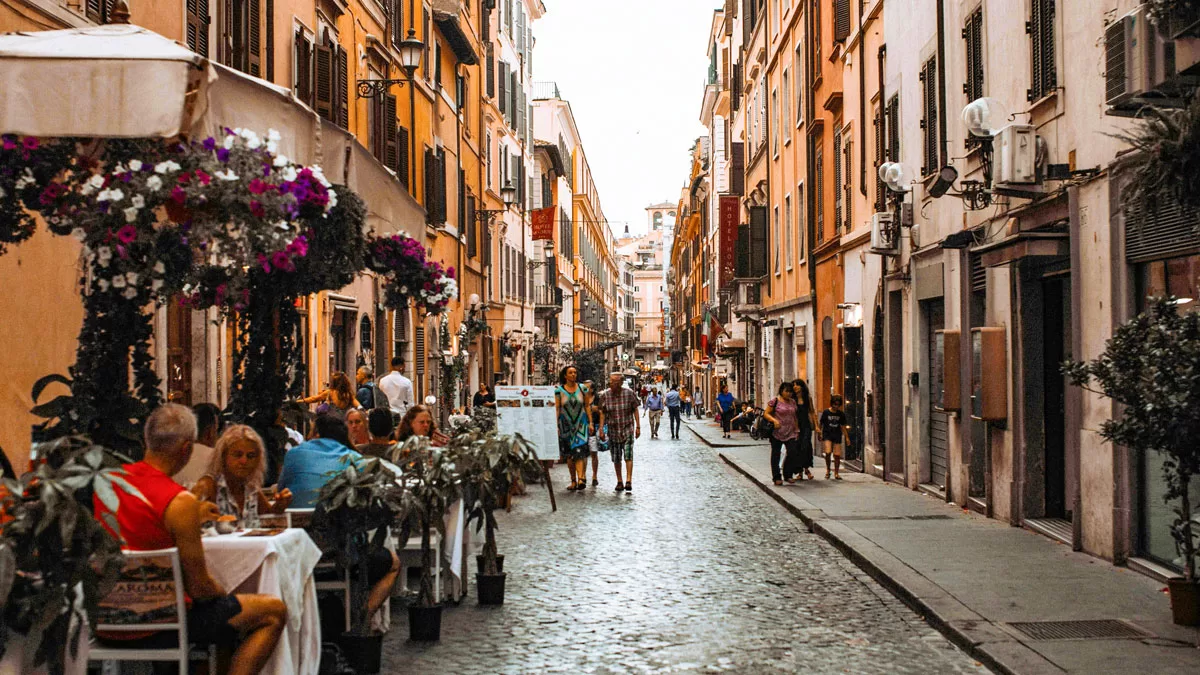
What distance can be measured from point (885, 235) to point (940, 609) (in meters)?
11.2

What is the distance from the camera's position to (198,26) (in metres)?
15.2

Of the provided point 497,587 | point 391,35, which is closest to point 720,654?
point 497,587

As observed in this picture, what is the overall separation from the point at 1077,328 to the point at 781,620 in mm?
4370

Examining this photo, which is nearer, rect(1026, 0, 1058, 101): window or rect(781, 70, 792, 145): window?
rect(1026, 0, 1058, 101): window

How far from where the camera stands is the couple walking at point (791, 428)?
20266 mm

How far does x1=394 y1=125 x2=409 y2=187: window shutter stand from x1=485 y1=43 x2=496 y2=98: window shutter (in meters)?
15.4

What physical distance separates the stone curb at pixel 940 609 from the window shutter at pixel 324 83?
977cm

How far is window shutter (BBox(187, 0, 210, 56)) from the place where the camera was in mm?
14855

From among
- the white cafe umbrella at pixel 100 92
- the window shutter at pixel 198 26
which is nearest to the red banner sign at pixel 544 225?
the window shutter at pixel 198 26

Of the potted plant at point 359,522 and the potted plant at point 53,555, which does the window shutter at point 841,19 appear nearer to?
the potted plant at point 359,522

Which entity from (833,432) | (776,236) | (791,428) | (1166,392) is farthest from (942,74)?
(776,236)

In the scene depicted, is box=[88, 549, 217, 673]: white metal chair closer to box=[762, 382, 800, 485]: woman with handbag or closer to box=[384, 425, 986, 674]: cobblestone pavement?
box=[384, 425, 986, 674]: cobblestone pavement

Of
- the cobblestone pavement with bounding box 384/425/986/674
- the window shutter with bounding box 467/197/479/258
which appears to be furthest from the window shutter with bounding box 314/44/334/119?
the window shutter with bounding box 467/197/479/258

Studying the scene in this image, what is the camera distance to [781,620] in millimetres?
9383
